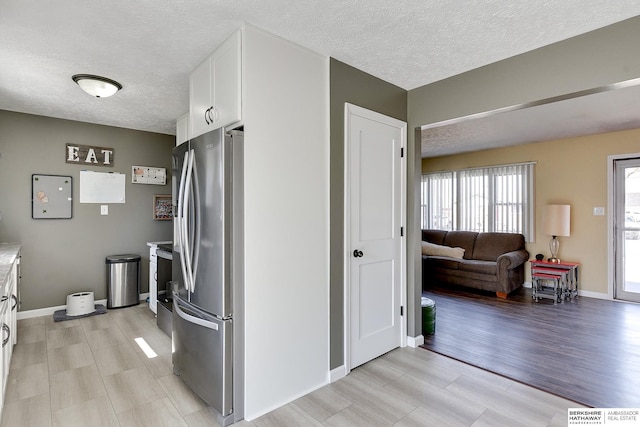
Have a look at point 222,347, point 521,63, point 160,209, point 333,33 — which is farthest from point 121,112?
point 521,63

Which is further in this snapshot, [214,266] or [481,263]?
[481,263]

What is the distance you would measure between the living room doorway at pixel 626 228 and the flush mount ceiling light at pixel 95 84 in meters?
6.37

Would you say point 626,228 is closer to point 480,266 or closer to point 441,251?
point 480,266

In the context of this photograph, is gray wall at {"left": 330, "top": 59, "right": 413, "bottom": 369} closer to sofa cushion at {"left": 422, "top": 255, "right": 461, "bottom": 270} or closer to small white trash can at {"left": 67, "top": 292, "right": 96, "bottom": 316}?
small white trash can at {"left": 67, "top": 292, "right": 96, "bottom": 316}

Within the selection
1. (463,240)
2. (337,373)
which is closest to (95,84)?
(337,373)

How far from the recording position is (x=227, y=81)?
2.17m

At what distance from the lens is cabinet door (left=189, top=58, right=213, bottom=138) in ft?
7.91

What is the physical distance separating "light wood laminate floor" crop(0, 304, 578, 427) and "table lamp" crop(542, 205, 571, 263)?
337 cm

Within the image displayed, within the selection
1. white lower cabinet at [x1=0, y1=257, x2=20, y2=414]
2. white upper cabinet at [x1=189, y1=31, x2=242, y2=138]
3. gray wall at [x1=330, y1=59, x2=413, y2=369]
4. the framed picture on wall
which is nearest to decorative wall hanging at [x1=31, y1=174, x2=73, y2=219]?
the framed picture on wall

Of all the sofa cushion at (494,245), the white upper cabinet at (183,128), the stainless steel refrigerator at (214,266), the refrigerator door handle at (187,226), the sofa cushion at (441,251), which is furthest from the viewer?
the sofa cushion at (441,251)

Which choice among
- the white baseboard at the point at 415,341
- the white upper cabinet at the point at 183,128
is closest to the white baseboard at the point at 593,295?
the white baseboard at the point at 415,341

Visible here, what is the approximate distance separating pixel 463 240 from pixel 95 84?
5800 mm

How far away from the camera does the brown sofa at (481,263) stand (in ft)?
16.3

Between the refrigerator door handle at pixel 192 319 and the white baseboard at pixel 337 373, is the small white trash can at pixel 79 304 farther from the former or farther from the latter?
the white baseboard at pixel 337 373
